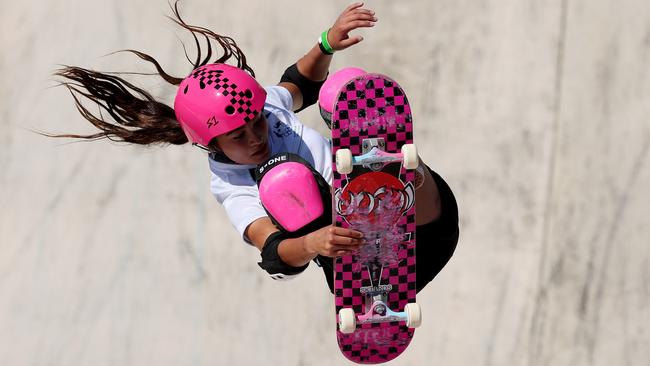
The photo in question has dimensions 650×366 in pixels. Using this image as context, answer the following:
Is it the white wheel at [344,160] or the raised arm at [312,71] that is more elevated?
the raised arm at [312,71]

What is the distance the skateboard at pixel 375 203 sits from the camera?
15.0 ft

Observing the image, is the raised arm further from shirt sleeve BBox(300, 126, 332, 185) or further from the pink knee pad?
the pink knee pad

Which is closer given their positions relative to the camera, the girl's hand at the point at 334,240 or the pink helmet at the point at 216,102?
the girl's hand at the point at 334,240

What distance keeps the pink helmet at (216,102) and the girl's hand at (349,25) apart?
0.73 metres

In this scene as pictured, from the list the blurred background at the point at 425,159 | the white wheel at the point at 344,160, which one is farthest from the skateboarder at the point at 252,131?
the blurred background at the point at 425,159

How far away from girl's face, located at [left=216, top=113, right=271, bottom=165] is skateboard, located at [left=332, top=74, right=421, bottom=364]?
1.27ft

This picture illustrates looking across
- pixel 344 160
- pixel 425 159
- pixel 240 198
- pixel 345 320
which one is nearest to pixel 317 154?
pixel 240 198

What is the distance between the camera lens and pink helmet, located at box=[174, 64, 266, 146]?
180 inches

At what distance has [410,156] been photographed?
4445 mm

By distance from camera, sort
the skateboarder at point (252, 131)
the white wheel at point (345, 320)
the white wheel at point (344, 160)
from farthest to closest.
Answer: the white wheel at point (345, 320) < the skateboarder at point (252, 131) < the white wheel at point (344, 160)

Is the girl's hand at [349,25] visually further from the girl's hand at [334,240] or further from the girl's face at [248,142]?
the girl's hand at [334,240]

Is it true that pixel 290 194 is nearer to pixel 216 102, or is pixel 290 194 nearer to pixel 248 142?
pixel 248 142

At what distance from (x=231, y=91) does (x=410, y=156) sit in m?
0.93

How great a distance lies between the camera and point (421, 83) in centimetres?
796
